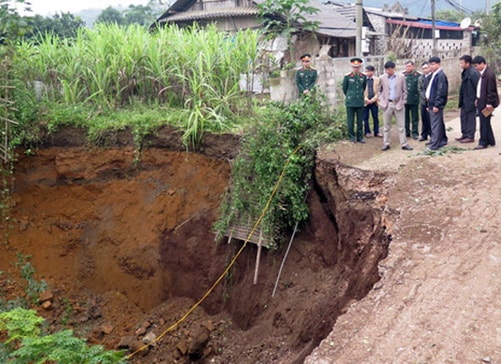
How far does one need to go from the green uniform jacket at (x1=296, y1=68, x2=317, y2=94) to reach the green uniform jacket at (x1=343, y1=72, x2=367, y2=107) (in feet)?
2.18

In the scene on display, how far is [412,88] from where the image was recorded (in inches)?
323

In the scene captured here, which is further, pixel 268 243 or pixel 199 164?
pixel 199 164

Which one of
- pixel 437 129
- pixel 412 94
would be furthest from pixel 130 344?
pixel 412 94

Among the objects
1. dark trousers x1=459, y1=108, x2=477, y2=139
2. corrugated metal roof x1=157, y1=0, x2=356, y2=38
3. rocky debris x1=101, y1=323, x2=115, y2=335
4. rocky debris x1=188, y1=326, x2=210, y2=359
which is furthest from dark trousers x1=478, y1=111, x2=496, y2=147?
corrugated metal roof x1=157, y1=0, x2=356, y2=38

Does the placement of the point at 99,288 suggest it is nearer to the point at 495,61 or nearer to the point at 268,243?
the point at 268,243

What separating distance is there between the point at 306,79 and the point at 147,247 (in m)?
3.75

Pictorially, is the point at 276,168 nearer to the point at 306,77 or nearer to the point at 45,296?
the point at 306,77

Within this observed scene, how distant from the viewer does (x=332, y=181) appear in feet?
22.9

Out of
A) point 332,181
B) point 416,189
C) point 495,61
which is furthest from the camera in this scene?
point 495,61

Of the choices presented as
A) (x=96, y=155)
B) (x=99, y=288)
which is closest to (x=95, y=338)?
(x=99, y=288)

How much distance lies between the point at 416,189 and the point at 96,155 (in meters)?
5.10

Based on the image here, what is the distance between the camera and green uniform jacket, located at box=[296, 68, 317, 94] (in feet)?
27.6

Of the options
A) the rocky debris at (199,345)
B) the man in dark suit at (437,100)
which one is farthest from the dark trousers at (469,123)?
the rocky debris at (199,345)

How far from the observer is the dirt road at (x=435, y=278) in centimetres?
386
